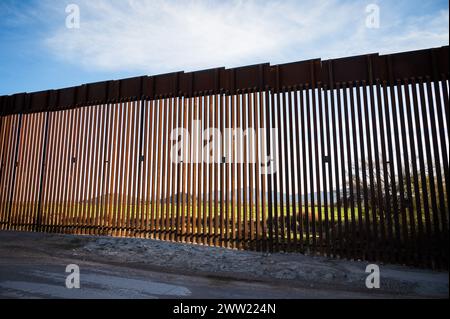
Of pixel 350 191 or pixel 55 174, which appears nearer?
pixel 350 191

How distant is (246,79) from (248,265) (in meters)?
4.32

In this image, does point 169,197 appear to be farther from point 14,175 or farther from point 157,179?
point 14,175

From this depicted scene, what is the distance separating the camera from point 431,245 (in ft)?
16.9

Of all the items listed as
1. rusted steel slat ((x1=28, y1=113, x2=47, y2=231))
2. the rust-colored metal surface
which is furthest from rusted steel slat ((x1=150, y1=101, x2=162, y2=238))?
rusted steel slat ((x1=28, y1=113, x2=47, y2=231))

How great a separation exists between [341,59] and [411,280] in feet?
15.0

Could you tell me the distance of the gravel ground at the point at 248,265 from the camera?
4.47 m

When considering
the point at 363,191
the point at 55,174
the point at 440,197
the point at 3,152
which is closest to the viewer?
the point at 440,197

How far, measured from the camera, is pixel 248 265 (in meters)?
5.46

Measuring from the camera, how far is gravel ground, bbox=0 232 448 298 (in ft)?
14.7

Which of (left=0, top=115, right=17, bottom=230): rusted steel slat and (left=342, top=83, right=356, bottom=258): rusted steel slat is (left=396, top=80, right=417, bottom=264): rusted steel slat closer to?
(left=342, top=83, right=356, bottom=258): rusted steel slat

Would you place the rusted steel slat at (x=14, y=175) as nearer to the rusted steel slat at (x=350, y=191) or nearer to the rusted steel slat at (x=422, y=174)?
the rusted steel slat at (x=350, y=191)

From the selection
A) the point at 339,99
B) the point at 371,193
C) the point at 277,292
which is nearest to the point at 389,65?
the point at 339,99

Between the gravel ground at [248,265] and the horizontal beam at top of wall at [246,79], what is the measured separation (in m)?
3.74

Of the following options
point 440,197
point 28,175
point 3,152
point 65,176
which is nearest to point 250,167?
point 440,197
